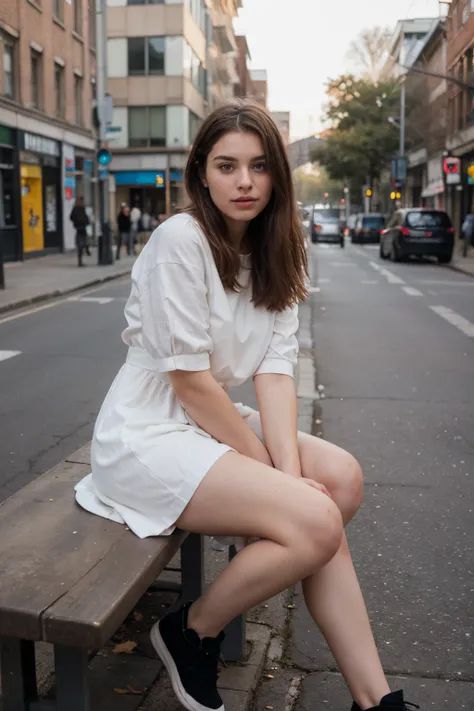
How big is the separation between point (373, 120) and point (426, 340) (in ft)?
198

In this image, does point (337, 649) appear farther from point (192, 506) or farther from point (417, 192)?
point (417, 192)

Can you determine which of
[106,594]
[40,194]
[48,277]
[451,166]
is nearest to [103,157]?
[40,194]

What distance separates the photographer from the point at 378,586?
10.9ft

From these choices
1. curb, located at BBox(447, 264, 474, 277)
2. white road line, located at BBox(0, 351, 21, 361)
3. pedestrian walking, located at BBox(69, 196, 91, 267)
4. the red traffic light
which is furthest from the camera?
the red traffic light

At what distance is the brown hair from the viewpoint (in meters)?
2.53

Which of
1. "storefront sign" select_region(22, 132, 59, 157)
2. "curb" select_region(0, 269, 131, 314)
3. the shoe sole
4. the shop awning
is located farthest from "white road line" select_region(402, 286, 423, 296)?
the shop awning

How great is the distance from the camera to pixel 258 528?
86.0 inches

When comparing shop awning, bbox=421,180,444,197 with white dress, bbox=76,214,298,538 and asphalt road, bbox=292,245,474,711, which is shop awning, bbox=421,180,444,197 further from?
white dress, bbox=76,214,298,538

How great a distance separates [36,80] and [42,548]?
26.5 metres

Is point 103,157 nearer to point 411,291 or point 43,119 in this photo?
point 43,119

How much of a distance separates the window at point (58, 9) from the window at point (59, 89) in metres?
1.52

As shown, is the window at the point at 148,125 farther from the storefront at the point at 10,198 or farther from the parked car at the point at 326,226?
the storefront at the point at 10,198

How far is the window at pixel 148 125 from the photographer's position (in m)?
45.4

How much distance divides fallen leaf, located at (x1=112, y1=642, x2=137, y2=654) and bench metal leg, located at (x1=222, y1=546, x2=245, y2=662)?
288 mm
